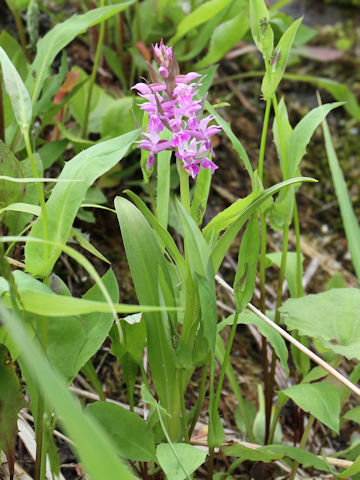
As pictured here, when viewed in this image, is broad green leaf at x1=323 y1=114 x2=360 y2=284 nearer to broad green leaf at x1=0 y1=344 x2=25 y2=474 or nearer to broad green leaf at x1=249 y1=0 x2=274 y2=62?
broad green leaf at x1=249 y1=0 x2=274 y2=62

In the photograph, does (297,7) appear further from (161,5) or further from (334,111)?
(161,5)

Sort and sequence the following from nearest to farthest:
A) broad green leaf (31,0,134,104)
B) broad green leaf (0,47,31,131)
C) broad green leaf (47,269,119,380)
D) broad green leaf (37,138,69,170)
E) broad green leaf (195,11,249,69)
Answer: broad green leaf (0,47,31,131) < broad green leaf (47,269,119,380) < broad green leaf (31,0,134,104) < broad green leaf (37,138,69,170) < broad green leaf (195,11,249,69)

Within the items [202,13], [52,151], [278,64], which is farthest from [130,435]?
[202,13]

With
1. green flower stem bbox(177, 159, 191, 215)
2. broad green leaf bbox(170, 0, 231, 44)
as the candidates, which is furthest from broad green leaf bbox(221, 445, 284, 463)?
broad green leaf bbox(170, 0, 231, 44)

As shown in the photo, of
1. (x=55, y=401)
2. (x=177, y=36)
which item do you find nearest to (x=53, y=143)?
(x=177, y=36)

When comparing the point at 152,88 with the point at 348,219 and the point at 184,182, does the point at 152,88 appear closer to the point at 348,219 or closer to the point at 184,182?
the point at 184,182

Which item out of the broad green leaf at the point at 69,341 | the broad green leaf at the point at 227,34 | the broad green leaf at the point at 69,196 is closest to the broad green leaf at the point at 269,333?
the broad green leaf at the point at 69,341
